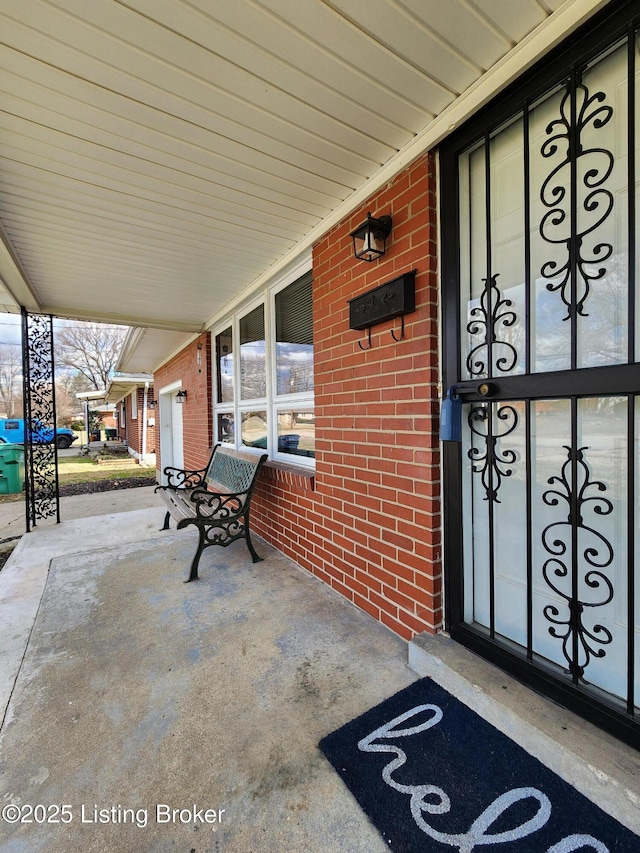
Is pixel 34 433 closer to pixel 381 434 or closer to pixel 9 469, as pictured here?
pixel 9 469

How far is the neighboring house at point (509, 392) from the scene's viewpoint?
133 centimetres

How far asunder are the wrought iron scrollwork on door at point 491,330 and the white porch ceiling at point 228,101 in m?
0.80

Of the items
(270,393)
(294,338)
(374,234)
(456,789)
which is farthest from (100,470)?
(456,789)

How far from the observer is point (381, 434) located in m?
2.20

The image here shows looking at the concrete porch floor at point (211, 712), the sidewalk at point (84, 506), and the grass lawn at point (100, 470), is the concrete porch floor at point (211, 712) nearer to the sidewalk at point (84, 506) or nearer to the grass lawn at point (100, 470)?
the sidewalk at point (84, 506)

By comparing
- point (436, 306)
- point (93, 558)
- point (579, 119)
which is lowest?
point (93, 558)

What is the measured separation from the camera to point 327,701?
1637 millimetres

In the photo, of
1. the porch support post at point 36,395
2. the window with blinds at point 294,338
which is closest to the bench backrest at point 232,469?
the window with blinds at point 294,338

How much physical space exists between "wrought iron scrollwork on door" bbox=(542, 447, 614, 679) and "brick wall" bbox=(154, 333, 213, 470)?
15.8 ft

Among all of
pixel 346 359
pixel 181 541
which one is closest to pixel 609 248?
pixel 346 359

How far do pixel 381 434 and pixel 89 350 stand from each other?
87.0ft

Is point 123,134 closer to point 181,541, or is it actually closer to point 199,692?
point 199,692

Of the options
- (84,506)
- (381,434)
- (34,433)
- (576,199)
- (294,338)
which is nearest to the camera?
(576,199)

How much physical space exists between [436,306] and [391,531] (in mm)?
1250
